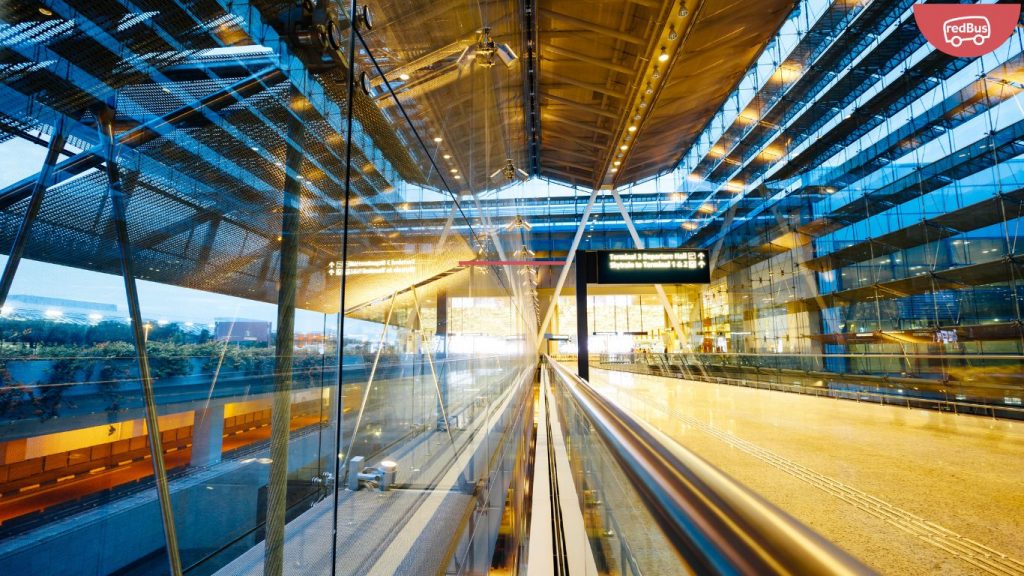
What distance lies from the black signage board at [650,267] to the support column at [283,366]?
30.7 feet

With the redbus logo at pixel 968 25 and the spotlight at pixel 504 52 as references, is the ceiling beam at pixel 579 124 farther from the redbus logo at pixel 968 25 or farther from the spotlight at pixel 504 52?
the spotlight at pixel 504 52

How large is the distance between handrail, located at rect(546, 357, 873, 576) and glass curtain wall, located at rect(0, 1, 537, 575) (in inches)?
24.7

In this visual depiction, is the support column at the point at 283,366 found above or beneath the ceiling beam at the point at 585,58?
beneath

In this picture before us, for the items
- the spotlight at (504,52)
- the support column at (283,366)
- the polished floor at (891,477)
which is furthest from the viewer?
the spotlight at (504,52)

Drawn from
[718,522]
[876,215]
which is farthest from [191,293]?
[876,215]

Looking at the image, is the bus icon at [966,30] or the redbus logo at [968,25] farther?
the bus icon at [966,30]

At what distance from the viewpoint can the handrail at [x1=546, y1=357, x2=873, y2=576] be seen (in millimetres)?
241

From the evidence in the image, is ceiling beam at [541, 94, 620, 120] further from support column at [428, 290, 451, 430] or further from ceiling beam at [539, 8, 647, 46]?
support column at [428, 290, 451, 430]

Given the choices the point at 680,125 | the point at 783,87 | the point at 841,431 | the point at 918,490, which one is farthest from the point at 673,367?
the point at 918,490

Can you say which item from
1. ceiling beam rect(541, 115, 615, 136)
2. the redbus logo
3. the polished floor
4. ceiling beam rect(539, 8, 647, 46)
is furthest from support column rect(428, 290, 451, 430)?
ceiling beam rect(541, 115, 615, 136)

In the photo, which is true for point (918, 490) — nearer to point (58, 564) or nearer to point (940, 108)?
point (58, 564)

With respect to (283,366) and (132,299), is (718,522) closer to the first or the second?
(132,299)

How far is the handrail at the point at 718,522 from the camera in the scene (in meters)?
0.24

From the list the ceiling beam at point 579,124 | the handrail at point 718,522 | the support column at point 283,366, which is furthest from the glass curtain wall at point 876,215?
the support column at point 283,366
